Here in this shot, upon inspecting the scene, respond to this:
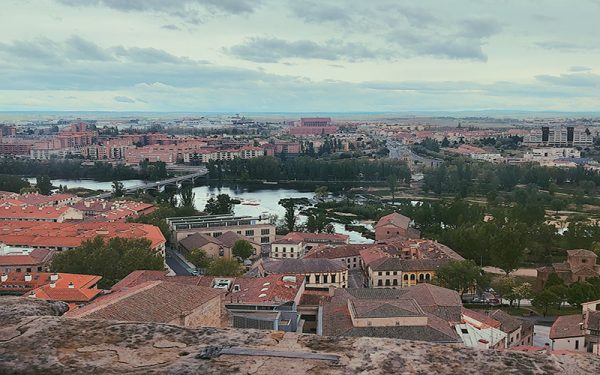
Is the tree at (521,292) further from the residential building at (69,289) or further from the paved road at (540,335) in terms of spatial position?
the residential building at (69,289)

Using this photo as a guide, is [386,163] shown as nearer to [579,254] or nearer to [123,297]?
[579,254]

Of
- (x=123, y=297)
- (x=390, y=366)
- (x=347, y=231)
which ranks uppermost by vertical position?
(x=390, y=366)

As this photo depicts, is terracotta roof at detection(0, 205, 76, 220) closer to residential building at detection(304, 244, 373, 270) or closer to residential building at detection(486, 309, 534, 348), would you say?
residential building at detection(304, 244, 373, 270)

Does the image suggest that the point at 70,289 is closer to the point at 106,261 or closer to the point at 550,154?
the point at 106,261

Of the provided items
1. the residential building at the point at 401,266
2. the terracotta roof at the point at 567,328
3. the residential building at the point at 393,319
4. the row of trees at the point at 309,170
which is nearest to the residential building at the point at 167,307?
the residential building at the point at 393,319

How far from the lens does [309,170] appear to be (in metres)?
28.4

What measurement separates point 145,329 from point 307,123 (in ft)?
234

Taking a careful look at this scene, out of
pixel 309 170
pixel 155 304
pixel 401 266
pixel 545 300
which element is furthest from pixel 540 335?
pixel 309 170

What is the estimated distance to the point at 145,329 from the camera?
4.34ft

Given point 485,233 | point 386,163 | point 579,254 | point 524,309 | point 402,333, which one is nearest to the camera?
point 402,333

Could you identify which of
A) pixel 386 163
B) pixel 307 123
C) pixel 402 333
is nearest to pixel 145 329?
pixel 402 333

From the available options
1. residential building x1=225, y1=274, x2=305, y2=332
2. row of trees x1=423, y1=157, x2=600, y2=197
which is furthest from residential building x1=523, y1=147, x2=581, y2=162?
residential building x1=225, y1=274, x2=305, y2=332

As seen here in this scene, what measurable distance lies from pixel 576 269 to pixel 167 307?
910 cm

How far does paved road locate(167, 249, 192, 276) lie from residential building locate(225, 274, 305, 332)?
3.21 meters
